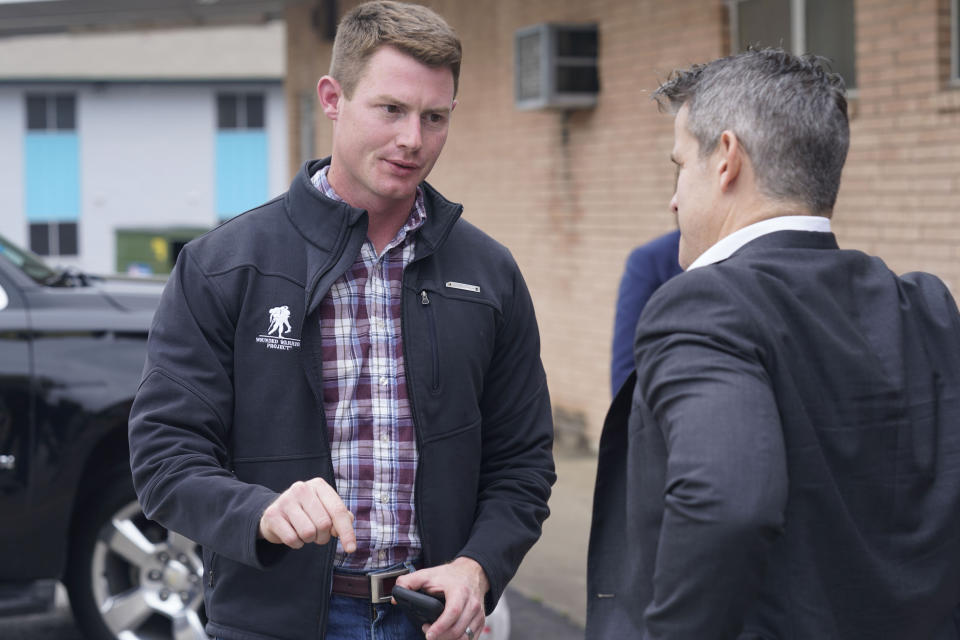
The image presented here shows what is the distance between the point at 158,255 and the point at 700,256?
21.9m

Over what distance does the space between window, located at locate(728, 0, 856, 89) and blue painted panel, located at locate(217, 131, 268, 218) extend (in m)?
33.1

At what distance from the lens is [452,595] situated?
238cm

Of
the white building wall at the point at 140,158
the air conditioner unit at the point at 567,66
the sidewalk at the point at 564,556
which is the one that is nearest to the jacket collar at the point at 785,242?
the sidewalk at the point at 564,556

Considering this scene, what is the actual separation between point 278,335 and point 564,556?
193 inches

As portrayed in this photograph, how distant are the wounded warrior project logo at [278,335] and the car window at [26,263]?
11.6 feet

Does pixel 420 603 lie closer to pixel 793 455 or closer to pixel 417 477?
pixel 417 477

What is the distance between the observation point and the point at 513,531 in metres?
2.59

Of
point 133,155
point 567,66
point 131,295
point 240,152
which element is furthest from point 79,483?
point 240,152

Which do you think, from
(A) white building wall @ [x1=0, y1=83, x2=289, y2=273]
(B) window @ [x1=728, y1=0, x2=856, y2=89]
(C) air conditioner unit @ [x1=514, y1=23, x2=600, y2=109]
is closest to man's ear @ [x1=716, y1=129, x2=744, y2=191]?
(B) window @ [x1=728, y1=0, x2=856, y2=89]

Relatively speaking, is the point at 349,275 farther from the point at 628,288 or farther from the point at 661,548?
the point at 628,288

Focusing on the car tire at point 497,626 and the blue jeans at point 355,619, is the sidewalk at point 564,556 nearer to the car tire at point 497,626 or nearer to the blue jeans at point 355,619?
the car tire at point 497,626

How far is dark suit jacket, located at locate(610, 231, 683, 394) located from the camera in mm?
4539

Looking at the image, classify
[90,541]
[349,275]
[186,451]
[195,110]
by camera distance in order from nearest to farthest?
[186,451] → [349,275] → [90,541] → [195,110]

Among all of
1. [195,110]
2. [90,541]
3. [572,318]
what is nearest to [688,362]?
[90,541]
